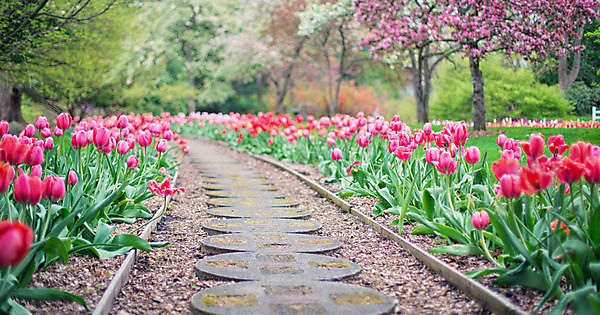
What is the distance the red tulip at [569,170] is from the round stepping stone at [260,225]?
3.00m

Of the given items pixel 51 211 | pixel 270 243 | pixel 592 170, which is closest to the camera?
pixel 592 170

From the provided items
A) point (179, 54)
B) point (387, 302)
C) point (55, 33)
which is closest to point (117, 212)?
point (387, 302)

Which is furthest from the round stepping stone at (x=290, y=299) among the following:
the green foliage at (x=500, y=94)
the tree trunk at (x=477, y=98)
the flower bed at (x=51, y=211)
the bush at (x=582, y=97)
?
the tree trunk at (x=477, y=98)

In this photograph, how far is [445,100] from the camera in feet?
54.7

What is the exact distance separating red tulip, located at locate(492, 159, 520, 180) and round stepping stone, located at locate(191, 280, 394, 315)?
1029 mm

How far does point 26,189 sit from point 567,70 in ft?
22.3

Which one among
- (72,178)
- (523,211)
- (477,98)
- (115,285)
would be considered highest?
(477,98)

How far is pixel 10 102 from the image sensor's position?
49.1 feet

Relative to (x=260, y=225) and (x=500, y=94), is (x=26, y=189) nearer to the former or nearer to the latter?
(x=260, y=225)

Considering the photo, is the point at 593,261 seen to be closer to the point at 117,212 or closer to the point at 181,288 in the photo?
the point at 181,288

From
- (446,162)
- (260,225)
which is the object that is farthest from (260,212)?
(446,162)

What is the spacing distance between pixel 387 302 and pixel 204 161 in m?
10.3

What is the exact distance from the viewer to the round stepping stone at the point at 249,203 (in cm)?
707

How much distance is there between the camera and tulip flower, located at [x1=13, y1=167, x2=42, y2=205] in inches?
103
